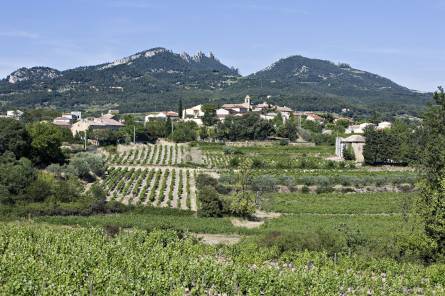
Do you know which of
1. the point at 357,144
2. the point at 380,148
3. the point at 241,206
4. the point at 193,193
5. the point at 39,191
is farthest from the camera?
the point at 357,144

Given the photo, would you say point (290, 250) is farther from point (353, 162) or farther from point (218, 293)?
point (353, 162)

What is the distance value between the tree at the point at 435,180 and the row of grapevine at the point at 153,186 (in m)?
18.0

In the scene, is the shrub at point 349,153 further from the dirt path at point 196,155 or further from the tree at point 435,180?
the tree at point 435,180

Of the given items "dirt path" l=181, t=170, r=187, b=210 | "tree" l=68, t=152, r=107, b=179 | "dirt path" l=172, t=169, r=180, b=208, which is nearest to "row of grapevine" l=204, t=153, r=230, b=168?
"dirt path" l=181, t=170, r=187, b=210

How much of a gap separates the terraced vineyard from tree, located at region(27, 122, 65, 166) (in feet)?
26.6

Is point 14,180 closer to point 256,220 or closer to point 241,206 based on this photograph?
point 241,206

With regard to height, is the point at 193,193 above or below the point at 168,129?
below

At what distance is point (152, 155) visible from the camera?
7375cm

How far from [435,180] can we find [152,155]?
48584 millimetres

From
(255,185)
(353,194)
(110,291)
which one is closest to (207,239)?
(110,291)

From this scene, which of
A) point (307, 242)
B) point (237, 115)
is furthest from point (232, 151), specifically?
point (307, 242)

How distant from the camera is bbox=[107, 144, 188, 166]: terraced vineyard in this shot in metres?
66.4

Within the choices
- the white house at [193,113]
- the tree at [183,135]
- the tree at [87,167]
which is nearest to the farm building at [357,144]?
the tree at [183,135]

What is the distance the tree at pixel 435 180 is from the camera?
2503cm
